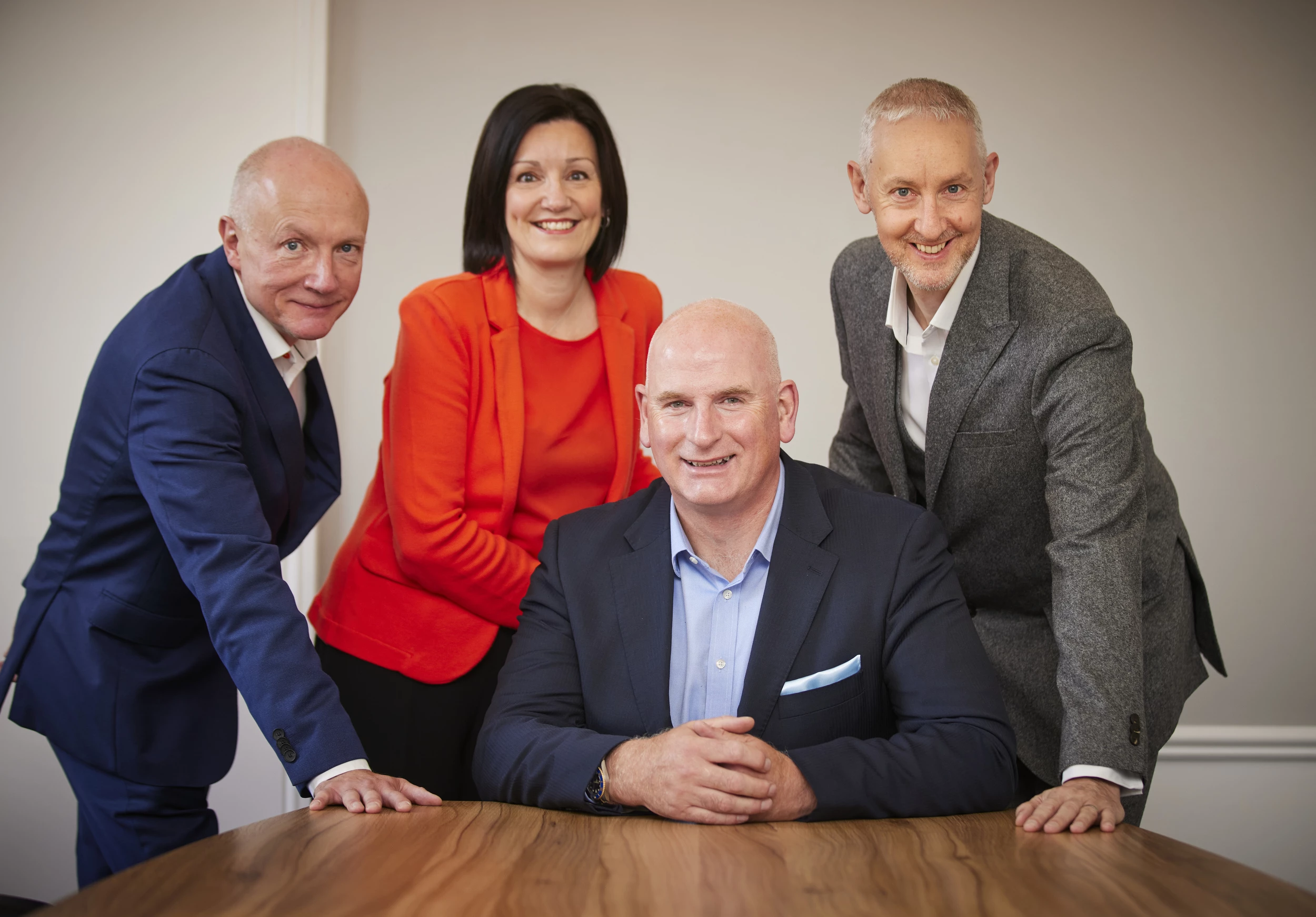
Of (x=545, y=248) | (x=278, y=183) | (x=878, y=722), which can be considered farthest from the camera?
(x=545, y=248)

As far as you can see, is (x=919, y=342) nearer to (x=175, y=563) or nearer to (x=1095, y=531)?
(x=1095, y=531)

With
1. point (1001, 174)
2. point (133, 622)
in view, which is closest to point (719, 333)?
point (133, 622)

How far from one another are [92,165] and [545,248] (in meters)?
1.80

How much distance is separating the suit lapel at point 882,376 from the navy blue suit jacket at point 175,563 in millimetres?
1127

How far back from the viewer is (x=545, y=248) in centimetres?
237

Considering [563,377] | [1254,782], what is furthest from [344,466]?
[1254,782]

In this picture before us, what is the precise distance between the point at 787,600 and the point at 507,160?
1.15m

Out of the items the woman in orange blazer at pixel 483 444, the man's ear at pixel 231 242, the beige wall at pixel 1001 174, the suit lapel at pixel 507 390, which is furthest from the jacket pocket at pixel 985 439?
the beige wall at pixel 1001 174

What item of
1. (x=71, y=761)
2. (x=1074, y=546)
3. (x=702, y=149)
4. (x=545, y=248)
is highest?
(x=702, y=149)

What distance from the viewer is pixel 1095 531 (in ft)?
6.04

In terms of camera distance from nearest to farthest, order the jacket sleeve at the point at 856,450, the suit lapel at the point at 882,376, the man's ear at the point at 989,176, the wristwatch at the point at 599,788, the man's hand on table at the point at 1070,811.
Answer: the man's hand on table at the point at 1070,811 → the wristwatch at the point at 599,788 → the man's ear at the point at 989,176 → the suit lapel at the point at 882,376 → the jacket sleeve at the point at 856,450

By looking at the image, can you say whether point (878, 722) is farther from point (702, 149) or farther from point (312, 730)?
point (702, 149)

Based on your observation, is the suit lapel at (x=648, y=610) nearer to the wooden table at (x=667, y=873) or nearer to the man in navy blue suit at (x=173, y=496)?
the wooden table at (x=667, y=873)

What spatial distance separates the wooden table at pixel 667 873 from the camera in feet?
3.83
